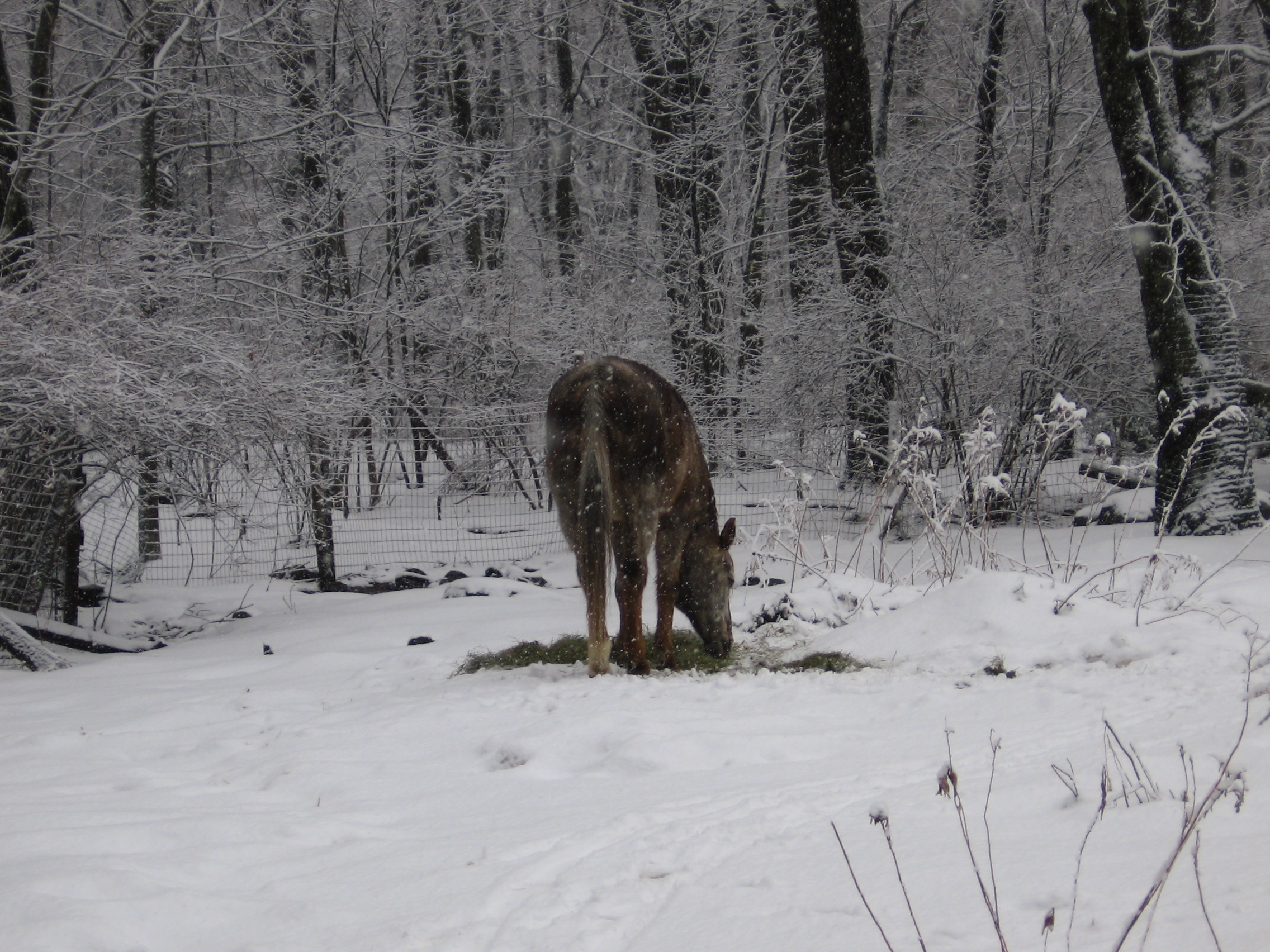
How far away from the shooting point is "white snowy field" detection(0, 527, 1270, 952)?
1.77m

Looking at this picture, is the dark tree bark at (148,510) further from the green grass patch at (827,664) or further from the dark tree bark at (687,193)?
the dark tree bark at (687,193)

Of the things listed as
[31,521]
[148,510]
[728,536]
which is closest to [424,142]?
[148,510]

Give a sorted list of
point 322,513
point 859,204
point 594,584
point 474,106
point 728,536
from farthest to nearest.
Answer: point 474,106
point 859,204
point 322,513
point 728,536
point 594,584

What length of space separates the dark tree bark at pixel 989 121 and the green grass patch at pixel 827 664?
23.2 ft

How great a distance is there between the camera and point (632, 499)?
14.8 ft

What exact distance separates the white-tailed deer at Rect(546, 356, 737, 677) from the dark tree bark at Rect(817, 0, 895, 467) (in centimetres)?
444

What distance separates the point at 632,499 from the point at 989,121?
35.9 feet

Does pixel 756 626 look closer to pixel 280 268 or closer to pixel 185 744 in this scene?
pixel 185 744

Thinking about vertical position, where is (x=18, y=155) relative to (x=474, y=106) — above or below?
below

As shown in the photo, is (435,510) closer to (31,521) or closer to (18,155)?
(31,521)

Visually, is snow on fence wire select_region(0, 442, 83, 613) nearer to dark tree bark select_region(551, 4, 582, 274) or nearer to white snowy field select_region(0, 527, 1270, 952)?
white snowy field select_region(0, 527, 1270, 952)

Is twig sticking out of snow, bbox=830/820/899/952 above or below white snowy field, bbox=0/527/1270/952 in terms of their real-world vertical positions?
above

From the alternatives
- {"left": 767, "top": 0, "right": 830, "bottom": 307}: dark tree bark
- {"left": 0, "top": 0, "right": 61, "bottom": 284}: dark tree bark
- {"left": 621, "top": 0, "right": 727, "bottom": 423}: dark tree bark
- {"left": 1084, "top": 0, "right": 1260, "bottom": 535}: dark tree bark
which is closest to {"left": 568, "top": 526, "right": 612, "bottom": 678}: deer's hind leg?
{"left": 0, "top": 0, "right": 61, "bottom": 284}: dark tree bark

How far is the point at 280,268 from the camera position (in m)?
8.88
